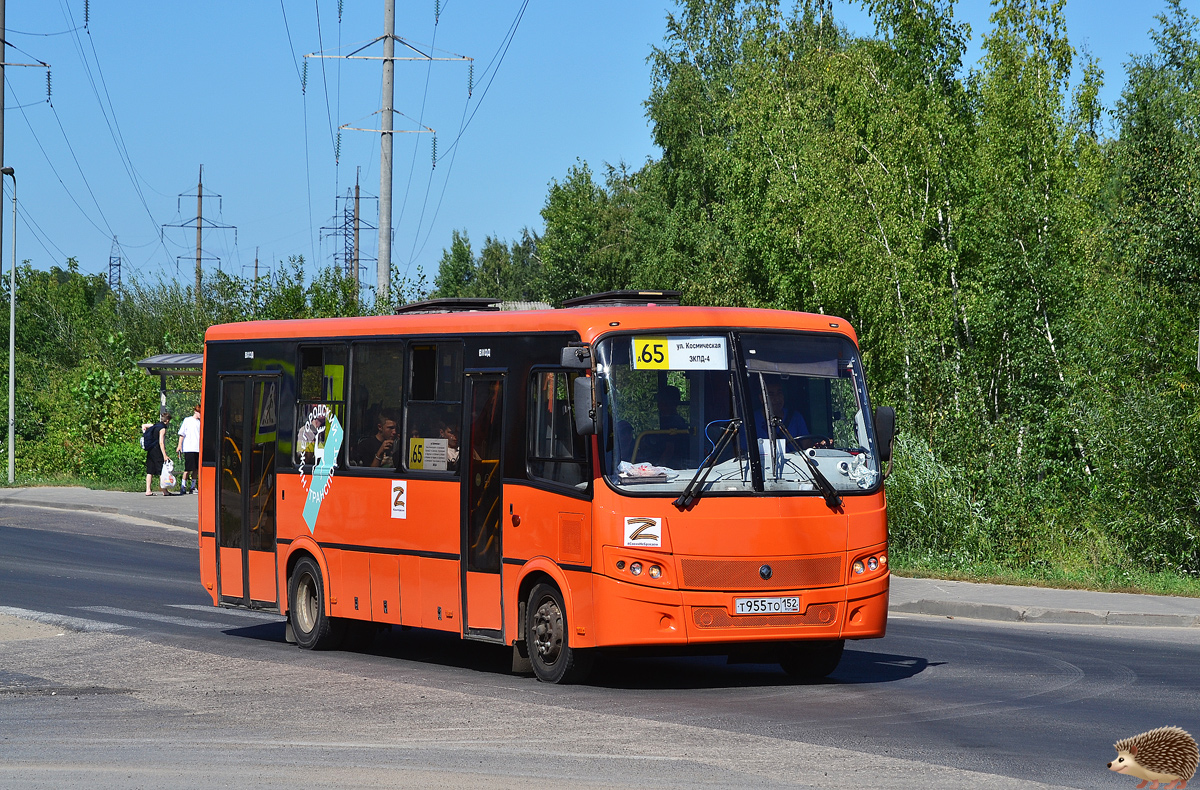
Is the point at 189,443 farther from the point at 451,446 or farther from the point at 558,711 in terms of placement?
the point at 558,711

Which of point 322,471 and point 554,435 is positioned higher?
point 554,435

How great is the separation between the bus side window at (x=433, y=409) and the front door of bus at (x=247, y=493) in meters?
2.30

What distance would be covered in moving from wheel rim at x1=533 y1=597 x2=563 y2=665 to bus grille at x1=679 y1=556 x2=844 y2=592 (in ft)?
3.99

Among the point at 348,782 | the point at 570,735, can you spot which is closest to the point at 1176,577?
the point at 570,735

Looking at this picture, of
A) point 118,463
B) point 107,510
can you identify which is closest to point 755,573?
point 107,510

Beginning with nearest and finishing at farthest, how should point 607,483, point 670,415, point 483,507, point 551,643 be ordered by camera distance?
point 607,483 < point 670,415 < point 551,643 < point 483,507

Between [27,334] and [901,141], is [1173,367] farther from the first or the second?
[27,334]

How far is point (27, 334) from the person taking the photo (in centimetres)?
7275

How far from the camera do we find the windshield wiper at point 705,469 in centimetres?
1110

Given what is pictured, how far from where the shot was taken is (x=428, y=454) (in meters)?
13.3

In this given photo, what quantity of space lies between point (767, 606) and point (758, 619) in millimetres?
117

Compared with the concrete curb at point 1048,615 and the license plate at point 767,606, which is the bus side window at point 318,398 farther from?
the concrete curb at point 1048,615

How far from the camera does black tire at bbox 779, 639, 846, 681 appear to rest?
12180 millimetres

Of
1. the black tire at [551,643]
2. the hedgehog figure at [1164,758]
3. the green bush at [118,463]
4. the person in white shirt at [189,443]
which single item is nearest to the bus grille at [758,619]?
the black tire at [551,643]
